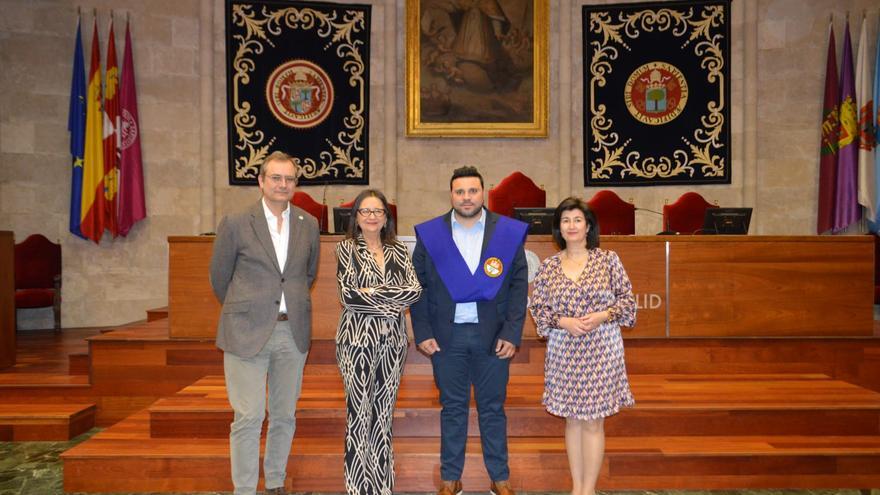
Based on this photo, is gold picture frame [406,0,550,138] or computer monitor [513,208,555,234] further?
gold picture frame [406,0,550,138]

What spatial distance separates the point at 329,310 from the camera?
4.41 metres

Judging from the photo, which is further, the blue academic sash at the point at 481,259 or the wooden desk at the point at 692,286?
the wooden desk at the point at 692,286

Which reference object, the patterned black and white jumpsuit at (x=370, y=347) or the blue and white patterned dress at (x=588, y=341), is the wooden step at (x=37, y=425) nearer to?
the patterned black and white jumpsuit at (x=370, y=347)

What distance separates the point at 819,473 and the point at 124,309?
7206 millimetres

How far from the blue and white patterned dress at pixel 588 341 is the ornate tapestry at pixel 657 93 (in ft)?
17.4

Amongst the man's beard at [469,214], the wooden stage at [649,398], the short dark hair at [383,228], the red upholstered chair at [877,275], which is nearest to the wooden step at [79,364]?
the wooden stage at [649,398]

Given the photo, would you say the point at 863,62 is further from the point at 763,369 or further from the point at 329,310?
the point at 329,310

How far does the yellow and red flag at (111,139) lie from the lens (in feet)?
24.5

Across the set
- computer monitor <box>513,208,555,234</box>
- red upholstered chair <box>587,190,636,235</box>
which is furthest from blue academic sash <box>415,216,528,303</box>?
red upholstered chair <box>587,190,636,235</box>

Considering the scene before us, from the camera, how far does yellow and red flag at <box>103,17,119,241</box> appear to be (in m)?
7.48

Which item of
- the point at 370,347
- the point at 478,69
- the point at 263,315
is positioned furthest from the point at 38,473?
the point at 478,69

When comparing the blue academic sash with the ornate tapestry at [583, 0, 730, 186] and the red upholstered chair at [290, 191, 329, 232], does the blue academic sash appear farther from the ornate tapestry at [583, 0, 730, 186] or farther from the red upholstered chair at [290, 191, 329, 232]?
the ornate tapestry at [583, 0, 730, 186]

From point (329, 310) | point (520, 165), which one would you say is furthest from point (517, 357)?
point (520, 165)

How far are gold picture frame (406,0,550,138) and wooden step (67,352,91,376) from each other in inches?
179
